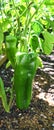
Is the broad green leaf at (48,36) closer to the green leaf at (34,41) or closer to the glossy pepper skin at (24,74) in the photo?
the green leaf at (34,41)

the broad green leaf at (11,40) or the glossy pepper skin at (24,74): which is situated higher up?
the broad green leaf at (11,40)

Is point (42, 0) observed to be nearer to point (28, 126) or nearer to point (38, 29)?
point (38, 29)

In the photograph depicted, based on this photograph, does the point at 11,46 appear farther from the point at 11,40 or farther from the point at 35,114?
the point at 35,114

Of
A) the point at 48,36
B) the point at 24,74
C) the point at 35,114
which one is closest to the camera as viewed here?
the point at 24,74

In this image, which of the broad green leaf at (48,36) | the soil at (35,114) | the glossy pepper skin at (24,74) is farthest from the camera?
the soil at (35,114)

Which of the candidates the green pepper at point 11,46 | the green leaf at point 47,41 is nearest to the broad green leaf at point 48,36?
the green leaf at point 47,41

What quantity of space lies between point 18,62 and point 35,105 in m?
0.60

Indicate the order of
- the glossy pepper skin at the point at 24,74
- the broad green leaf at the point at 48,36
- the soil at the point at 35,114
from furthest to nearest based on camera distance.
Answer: the soil at the point at 35,114 < the broad green leaf at the point at 48,36 < the glossy pepper skin at the point at 24,74

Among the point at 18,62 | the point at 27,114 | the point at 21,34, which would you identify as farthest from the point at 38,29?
the point at 27,114

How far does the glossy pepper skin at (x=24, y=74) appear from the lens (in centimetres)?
121

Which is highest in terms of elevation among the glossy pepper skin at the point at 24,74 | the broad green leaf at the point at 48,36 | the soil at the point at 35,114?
the broad green leaf at the point at 48,36

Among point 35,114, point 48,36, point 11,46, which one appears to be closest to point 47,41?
point 48,36

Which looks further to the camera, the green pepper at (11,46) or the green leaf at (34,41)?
the green leaf at (34,41)

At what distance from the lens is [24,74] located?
1.25m
